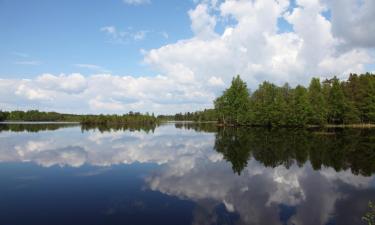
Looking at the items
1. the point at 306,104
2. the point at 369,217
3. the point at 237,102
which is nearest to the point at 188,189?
the point at 369,217

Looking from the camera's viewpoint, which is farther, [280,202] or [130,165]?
[130,165]

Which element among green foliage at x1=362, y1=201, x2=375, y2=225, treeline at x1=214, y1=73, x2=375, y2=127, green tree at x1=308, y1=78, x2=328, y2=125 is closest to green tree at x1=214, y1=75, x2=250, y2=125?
treeline at x1=214, y1=73, x2=375, y2=127

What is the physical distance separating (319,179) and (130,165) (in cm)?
1588

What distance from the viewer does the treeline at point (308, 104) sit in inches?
3435

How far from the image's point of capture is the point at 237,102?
107 meters

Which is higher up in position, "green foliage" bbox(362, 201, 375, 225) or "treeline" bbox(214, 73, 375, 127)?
"treeline" bbox(214, 73, 375, 127)

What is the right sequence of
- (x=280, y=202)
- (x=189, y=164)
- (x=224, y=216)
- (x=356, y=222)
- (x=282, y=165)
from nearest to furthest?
(x=356, y=222)
(x=224, y=216)
(x=280, y=202)
(x=282, y=165)
(x=189, y=164)

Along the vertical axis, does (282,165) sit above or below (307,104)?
below

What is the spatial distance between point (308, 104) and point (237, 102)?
87.9 feet

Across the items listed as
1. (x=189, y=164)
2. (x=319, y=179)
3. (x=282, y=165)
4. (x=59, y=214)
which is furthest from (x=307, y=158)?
(x=59, y=214)

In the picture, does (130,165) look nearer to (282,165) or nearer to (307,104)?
(282,165)

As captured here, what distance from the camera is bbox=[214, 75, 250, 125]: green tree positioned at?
10775cm

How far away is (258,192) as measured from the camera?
1791cm

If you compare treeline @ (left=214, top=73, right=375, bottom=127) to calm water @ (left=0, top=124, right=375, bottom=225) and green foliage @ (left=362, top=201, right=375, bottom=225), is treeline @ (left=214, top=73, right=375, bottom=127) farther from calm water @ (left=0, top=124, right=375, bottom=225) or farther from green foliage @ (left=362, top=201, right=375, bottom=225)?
green foliage @ (left=362, top=201, right=375, bottom=225)
